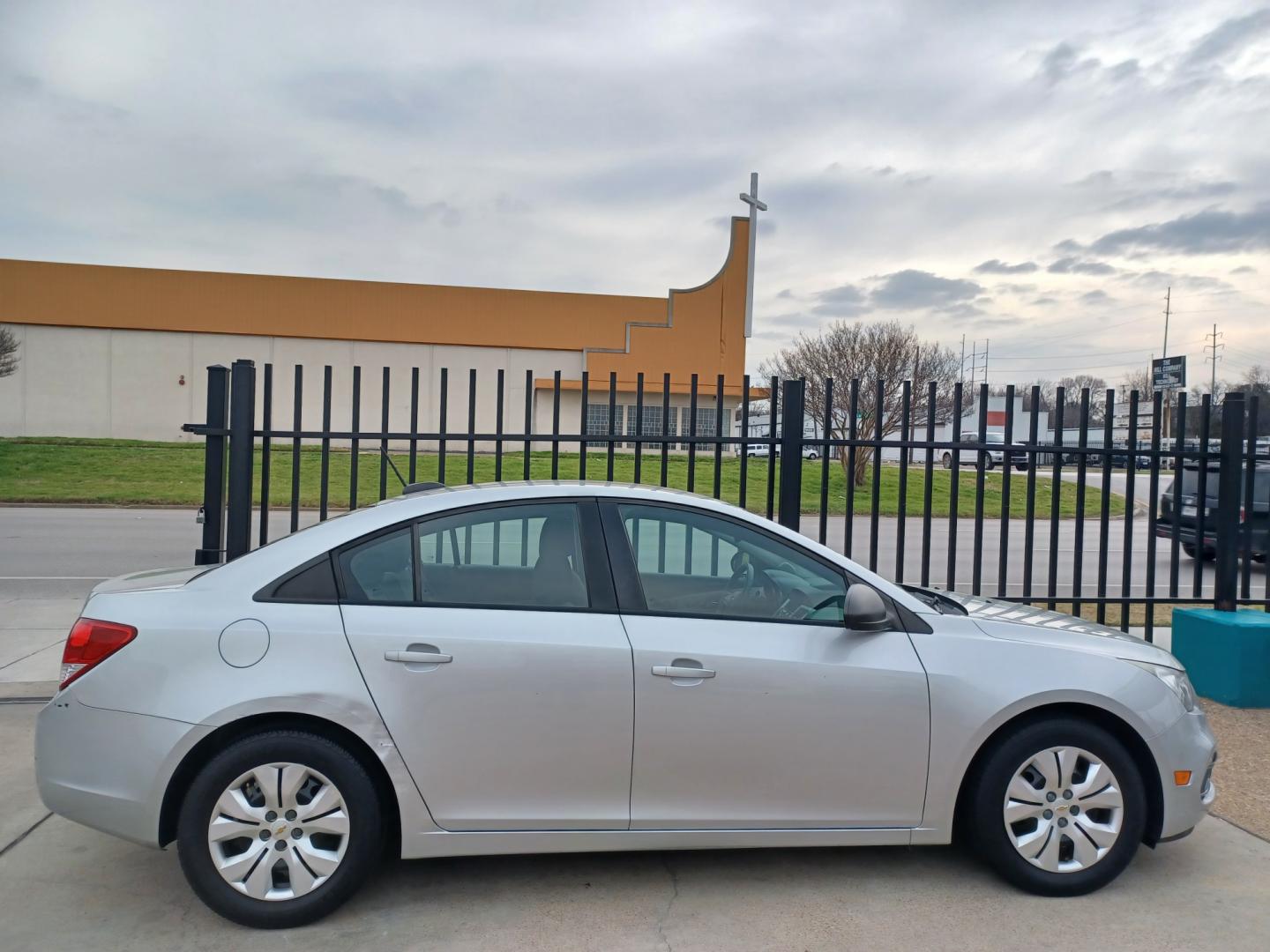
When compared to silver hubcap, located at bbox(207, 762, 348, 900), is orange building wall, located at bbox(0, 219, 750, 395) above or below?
above

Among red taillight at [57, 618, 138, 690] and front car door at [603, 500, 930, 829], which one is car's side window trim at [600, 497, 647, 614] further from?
red taillight at [57, 618, 138, 690]

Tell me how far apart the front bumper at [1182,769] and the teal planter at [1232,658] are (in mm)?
3058

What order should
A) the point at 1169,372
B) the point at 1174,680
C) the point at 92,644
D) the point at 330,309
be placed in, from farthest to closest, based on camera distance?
the point at 1169,372
the point at 330,309
the point at 1174,680
the point at 92,644

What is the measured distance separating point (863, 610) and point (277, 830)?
221cm

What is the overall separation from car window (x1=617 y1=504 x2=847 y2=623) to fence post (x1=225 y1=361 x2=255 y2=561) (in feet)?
10.8

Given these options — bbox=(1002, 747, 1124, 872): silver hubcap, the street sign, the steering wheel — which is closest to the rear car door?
the steering wheel

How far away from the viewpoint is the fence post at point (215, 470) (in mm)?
6129

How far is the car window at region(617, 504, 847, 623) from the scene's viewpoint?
12.4 ft

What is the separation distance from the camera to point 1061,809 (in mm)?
3729

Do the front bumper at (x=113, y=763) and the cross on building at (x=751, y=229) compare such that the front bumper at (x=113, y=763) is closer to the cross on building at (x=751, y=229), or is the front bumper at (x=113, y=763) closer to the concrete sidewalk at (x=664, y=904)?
the concrete sidewalk at (x=664, y=904)

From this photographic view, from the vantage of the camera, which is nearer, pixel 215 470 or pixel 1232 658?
pixel 215 470

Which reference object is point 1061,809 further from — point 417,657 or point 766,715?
point 417,657

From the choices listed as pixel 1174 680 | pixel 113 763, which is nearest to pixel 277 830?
pixel 113 763

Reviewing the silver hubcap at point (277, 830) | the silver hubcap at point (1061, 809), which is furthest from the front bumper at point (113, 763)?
the silver hubcap at point (1061, 809)
